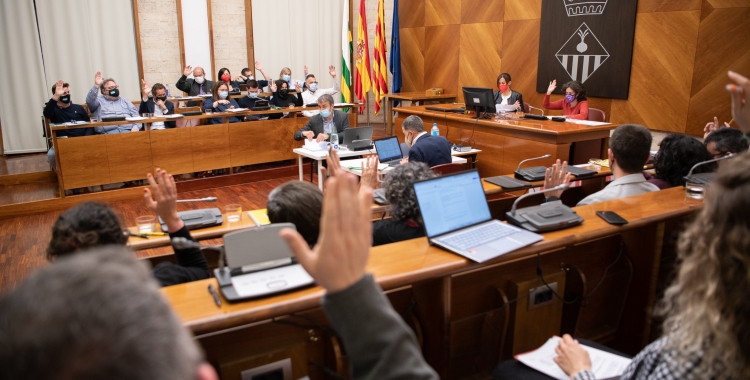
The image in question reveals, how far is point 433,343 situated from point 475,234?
0.44 metres

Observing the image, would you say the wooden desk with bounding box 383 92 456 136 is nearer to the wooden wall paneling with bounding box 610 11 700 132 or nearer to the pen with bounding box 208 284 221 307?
the wooden wall paneling with bounding box 610 11 700 132

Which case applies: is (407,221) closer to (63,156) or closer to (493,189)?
(493,189)

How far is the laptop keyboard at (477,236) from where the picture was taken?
195 cm

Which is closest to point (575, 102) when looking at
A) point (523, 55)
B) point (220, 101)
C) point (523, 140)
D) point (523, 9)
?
point (523, 140)

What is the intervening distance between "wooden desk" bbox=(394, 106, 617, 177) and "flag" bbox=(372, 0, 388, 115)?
3.43m

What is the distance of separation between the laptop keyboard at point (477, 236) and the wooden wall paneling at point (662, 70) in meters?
5.29

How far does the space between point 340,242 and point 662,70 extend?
6811 mm

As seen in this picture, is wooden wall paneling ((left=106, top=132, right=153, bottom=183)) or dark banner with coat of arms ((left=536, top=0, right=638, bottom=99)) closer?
wooden wall paneling ((left=106, top=132, right=153, bottom=183))

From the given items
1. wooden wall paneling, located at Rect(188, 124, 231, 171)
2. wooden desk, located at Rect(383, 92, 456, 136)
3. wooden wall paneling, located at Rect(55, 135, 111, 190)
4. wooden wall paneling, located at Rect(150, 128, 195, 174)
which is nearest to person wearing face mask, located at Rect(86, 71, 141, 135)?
wooden wall paneling, located at Rect(150, 128, 195, 174)

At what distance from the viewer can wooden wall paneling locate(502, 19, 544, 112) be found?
8156mm

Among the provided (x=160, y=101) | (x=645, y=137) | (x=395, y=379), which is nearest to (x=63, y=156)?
(x=160, y=101)

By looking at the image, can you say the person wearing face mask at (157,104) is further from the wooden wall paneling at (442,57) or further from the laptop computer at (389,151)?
the wooden wall paneling at (442,57)

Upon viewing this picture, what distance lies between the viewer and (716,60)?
593 cm

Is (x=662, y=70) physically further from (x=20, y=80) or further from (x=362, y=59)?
Result: (x=20, y=80)
